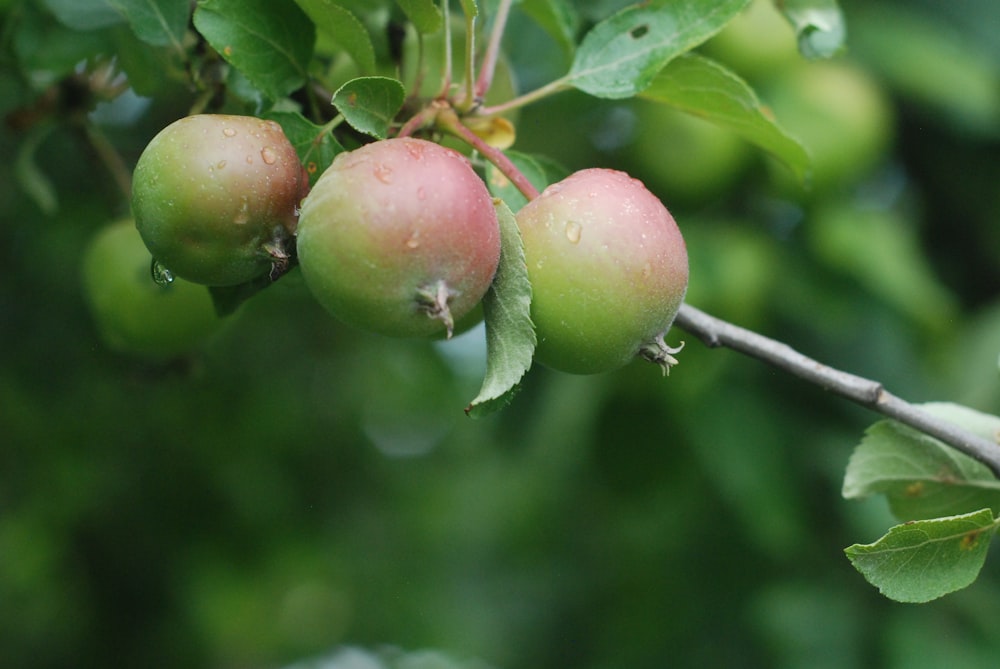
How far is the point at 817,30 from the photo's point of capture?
120cm

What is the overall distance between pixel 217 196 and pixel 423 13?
0.28 meters

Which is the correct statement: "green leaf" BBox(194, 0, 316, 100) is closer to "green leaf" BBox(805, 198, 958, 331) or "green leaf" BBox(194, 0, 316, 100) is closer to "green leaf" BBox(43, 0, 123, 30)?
"green leaf" BBox(43, 0, 123, 30)

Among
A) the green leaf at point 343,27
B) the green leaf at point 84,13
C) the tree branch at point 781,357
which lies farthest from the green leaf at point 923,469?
the green leaf at point 84,13

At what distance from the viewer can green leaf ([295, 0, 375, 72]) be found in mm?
934

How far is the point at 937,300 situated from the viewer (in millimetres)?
2213

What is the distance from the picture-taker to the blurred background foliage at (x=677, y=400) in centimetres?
206

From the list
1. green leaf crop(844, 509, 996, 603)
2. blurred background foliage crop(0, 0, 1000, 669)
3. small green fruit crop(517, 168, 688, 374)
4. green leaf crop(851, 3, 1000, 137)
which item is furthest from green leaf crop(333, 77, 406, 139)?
green leaf crop(851, 3, 1000, 137)

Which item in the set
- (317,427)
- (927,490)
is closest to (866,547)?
(927,490)

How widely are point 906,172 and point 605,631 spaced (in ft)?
4.41

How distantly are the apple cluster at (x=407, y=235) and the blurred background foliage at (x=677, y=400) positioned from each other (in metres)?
0.95

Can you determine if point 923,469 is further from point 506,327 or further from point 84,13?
point 84,13

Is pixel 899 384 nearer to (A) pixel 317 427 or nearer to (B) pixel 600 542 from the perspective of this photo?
(B) pixel 600 542

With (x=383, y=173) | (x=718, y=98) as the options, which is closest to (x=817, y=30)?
(x=718, y=98)

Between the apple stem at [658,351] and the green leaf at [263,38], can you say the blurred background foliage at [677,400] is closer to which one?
the green leaf at [263,38]
